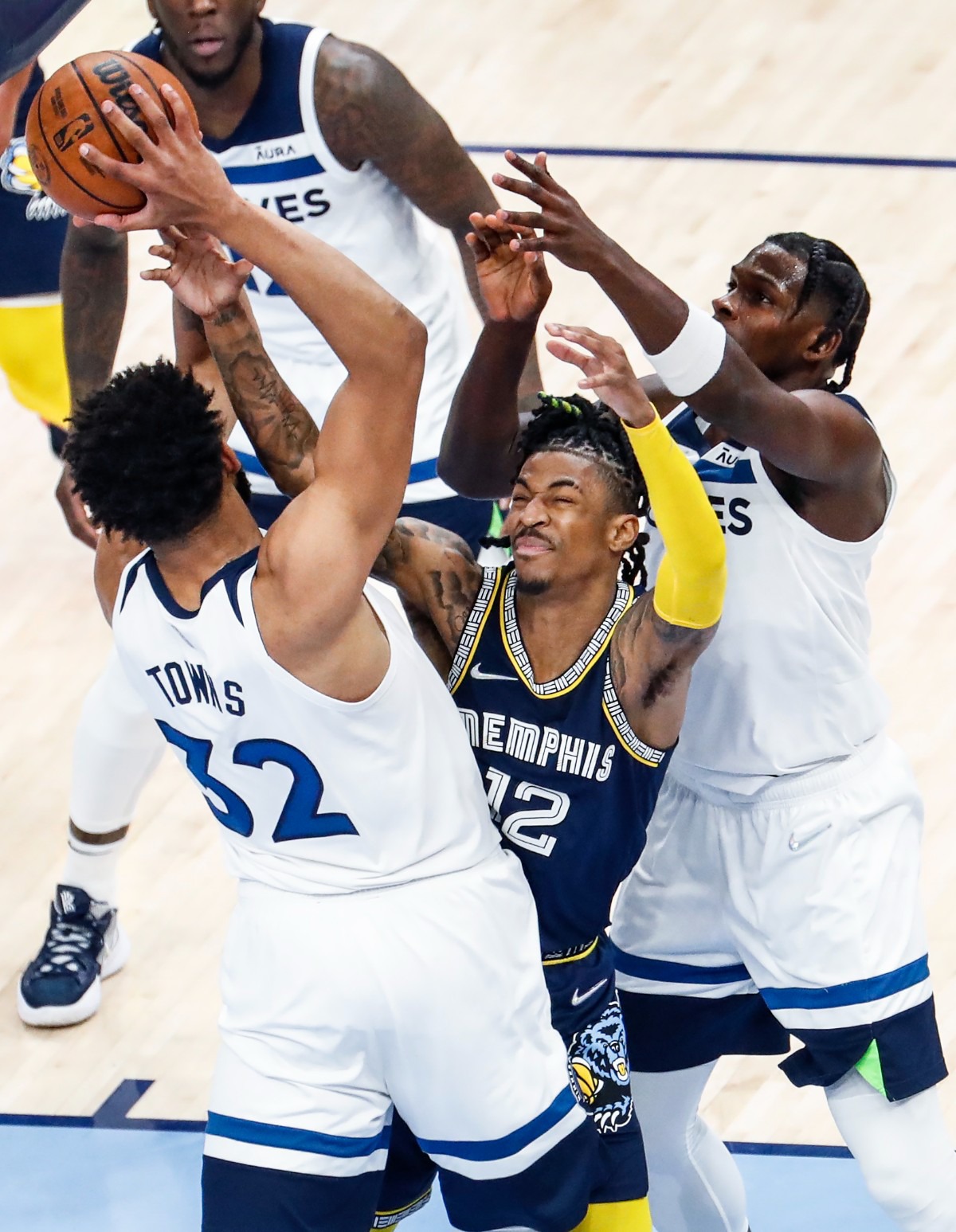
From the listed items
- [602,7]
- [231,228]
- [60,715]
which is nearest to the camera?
[231,228]

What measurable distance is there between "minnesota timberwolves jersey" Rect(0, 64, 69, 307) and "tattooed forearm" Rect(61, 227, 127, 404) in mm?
1470

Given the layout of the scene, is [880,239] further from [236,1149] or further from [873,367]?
[236,1149]

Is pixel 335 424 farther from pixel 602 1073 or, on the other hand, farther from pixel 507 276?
pixel 602 1073

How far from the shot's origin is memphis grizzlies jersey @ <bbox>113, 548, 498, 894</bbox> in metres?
2.73

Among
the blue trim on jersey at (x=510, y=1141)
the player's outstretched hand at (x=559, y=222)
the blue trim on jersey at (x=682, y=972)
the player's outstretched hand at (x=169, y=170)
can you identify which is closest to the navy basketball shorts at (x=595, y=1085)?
the blue trim on jersey at (x=510, y=1141)

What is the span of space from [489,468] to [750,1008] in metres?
1.08

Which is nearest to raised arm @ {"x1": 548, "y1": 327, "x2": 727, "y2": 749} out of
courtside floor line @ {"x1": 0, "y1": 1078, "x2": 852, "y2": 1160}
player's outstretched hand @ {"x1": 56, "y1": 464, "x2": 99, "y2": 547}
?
courtside floor line @ {"x1": 0, "y1": 1078, "x2": 852, "y2": 1160}

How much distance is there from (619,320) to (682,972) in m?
3.69

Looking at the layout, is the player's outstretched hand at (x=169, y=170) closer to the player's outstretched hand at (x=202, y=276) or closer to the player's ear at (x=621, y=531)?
the player's outstretched hand at (x=202, y=276)

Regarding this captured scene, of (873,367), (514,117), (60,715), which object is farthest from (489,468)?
(514,117)

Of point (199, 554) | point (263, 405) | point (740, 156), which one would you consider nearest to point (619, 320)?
point (740, 156)

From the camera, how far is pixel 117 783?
171 inches

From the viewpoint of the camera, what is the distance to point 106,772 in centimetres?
431

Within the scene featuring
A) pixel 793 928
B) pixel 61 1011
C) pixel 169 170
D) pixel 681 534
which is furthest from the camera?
pixel 61 1011
